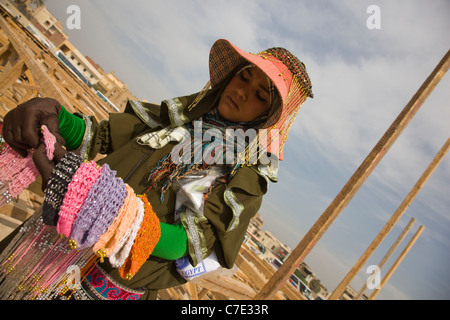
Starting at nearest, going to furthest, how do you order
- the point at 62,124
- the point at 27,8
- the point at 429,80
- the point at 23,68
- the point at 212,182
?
the point at 62,124 → the point at 212,182 → the point at 429,80 → the point at 23,68 → the point at 27,8

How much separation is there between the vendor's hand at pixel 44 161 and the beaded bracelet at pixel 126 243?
0.38 meters

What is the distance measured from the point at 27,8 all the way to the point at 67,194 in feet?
164

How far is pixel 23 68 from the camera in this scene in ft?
13.9

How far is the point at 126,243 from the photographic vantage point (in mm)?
866

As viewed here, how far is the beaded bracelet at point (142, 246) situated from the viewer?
89 cm

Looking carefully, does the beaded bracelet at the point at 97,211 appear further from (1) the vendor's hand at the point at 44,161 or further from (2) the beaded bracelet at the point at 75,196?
(1) the vendor's hand at the point at 44,161

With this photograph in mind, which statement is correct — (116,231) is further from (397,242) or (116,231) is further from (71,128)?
(397,242)

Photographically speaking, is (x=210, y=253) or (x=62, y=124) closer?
(x=62, y=124)

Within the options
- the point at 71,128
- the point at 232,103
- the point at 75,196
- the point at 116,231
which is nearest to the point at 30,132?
the point at 71,128

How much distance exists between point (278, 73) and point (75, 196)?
4.38 ft

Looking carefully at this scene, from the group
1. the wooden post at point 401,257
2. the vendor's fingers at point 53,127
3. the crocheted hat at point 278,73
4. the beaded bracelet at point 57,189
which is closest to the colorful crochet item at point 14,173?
the vendor's fingers at point 53,127
